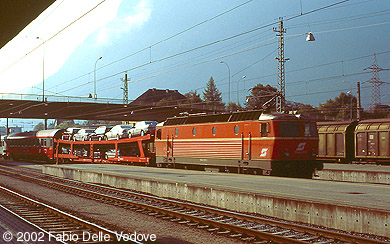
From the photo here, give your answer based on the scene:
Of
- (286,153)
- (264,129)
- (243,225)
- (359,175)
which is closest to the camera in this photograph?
(243,225)

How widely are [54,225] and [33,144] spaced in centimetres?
4476

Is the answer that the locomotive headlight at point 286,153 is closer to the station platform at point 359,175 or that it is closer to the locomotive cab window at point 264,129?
the locomotive cab window at point 264,129

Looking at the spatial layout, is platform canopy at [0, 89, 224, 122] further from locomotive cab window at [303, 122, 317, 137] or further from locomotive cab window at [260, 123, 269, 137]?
locomotive cab window at [260, 123, 269, 137]

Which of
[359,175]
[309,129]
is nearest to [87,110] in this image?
[309,129]

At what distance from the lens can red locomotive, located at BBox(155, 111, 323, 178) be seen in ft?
75.9

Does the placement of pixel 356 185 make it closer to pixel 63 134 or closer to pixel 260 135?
pixel 260 135

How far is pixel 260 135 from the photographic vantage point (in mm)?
23672

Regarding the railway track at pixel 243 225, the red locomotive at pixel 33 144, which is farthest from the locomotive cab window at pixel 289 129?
the red locomotive at pixel 33 144

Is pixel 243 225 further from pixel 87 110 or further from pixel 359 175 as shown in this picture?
pixel 87 110

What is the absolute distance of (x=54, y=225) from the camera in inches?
501

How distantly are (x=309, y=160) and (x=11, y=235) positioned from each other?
658 inches

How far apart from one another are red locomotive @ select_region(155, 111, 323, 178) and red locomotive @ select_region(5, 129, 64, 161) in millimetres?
25743

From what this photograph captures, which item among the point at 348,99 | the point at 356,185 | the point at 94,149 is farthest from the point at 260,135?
the point at 348,99

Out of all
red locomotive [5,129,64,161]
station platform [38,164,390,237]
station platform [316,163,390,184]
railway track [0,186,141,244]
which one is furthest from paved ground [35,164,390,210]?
red locomotive [5,129,64,161]
